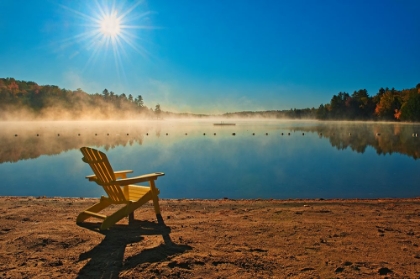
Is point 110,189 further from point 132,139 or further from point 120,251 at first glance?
point 132,139

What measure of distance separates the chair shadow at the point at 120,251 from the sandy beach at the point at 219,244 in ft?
0.04

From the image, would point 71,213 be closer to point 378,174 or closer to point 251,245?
point 251,245

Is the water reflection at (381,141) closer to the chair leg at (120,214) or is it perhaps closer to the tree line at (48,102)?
the chair leg at (120,214)

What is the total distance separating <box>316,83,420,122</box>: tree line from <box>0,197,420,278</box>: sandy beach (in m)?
83.0

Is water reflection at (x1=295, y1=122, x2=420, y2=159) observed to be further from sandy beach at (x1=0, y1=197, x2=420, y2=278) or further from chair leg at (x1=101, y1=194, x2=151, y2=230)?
chair leg at (x1=101, y1=194, x2=151, y2=230)

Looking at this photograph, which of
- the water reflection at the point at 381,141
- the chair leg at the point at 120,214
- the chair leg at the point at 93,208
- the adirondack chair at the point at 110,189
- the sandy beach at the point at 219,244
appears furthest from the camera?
the water reflection at the point at 381,141

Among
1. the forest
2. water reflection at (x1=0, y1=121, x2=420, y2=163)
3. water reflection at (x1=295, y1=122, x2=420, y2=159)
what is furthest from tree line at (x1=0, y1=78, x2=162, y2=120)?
water reflection at (x1=295, y1=122, x2=420, y2=159)

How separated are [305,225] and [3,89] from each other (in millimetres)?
124802

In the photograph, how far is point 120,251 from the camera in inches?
152

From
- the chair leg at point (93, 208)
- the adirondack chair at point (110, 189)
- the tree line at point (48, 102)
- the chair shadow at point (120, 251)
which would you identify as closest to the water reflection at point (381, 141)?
the adirondack chair at point (110, 189)

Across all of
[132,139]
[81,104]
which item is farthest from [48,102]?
[132,139]

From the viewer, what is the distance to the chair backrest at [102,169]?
4773 mm

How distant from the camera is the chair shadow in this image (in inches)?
133

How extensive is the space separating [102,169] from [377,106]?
353ft
